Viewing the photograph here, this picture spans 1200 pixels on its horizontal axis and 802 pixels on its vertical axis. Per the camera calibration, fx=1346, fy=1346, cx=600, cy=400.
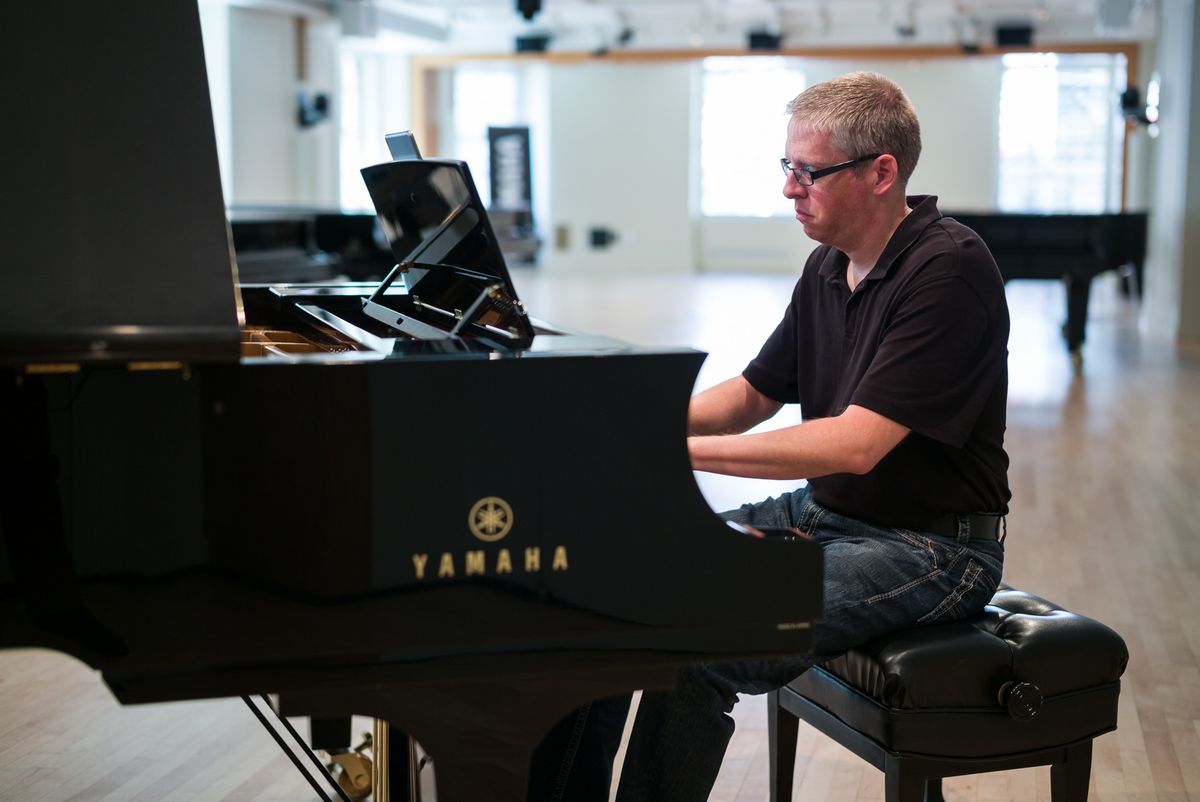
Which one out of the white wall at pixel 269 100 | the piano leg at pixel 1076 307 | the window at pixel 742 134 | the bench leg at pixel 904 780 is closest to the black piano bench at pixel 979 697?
the bench leg at pixel 904 780

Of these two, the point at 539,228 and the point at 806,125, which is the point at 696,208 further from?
the point at 806,125

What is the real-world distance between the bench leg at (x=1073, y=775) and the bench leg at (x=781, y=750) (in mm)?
491

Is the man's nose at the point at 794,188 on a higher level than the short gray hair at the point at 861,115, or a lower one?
lower

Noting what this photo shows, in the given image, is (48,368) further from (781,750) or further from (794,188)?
(781,750)

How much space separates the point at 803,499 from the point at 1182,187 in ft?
33.5

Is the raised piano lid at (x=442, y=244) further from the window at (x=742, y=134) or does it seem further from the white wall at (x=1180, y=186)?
the window at (x=742, y=134)

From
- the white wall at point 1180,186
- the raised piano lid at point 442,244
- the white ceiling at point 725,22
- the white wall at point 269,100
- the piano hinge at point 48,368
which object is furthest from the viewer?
the white ceiling at point 725,22

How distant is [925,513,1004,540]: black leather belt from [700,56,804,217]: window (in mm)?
17573

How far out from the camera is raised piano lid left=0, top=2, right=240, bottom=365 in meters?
1.45

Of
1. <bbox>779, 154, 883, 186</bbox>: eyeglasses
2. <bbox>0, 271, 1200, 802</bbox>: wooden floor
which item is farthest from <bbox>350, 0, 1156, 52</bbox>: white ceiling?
<bbox>779, 154, 883, 186</bbox>: eyeglasses

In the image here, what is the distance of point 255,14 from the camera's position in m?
14.3

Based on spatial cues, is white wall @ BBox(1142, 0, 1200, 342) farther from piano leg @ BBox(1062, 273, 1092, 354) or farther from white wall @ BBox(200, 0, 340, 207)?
white wall @ BBox(200, 0, 340, 207)

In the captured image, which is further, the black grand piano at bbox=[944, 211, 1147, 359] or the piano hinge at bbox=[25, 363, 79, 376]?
the black grand piano at bbox=[944, 211, 1147, 359]

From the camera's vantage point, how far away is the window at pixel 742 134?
19406mm
